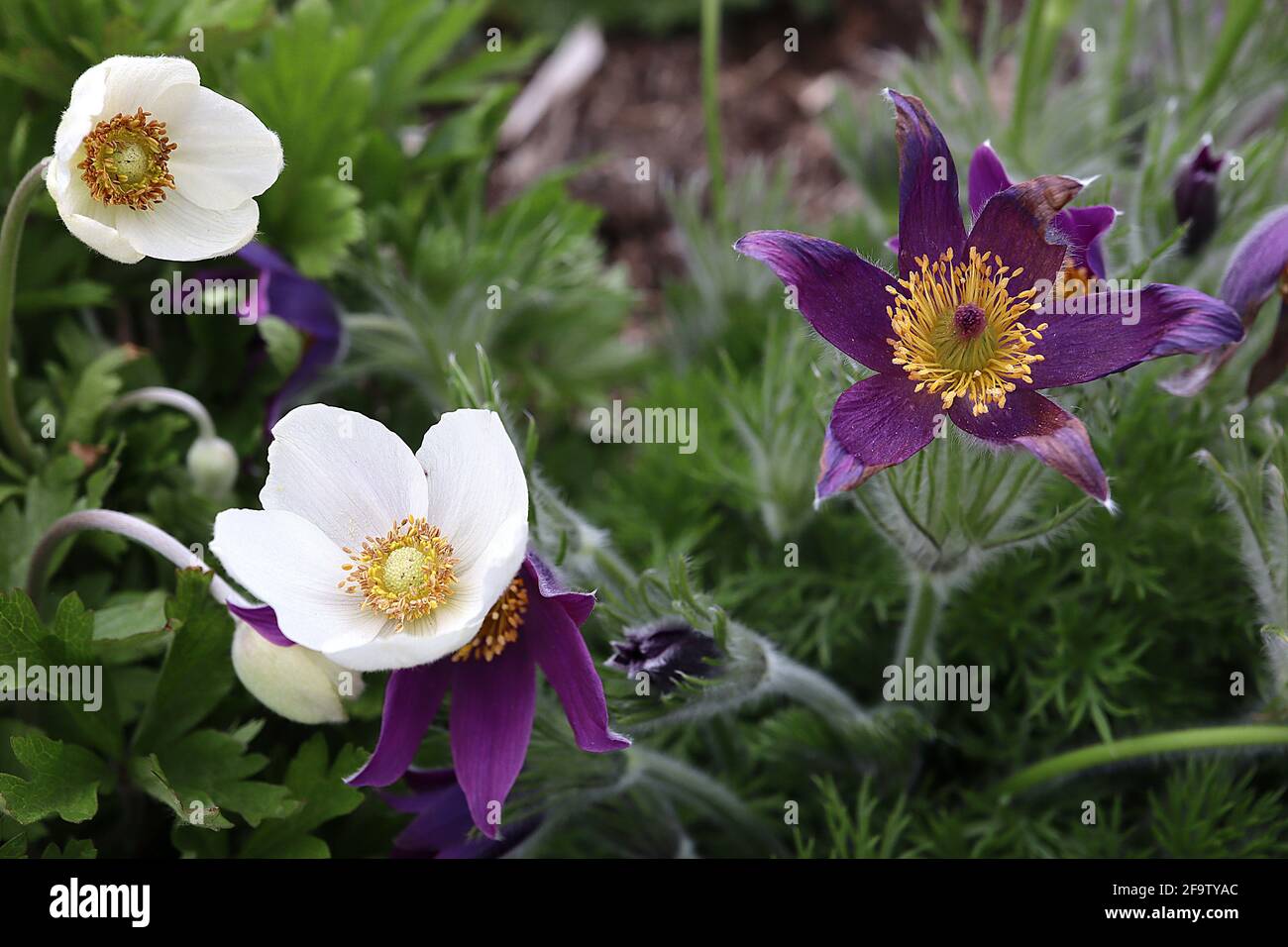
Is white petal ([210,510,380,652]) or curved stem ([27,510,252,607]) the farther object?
curved stem ([27,510,252,607])

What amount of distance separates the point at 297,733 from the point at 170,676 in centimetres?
21

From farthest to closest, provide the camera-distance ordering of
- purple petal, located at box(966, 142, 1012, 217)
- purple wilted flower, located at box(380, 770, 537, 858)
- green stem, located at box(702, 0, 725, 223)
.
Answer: green stem, located at box(702, 0, 725, 223) < purple wilted flower, located at box(380, 770, 537, 858) < purple petal, located at box(966, 142, 1012, 217)

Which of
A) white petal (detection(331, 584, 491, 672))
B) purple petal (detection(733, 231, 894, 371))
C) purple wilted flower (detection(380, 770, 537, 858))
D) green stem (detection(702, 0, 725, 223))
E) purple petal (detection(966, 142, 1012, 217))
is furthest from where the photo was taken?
green stem (detection(702, 0, 725, 223))

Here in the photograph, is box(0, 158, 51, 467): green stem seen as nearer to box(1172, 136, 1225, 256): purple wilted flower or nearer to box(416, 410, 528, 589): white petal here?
box(416, 410, 528, 589): white petal

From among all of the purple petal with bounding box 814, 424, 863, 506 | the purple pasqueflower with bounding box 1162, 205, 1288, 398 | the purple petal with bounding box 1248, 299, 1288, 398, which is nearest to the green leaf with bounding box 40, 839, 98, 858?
the purple petal with bounding box 814, 424, 863, 506

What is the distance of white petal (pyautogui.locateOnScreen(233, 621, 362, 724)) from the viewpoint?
98cm

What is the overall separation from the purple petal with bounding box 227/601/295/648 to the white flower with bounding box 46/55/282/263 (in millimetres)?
291

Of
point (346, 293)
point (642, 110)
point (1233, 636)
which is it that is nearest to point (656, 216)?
point (642, 110)

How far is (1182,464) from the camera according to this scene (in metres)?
1.35

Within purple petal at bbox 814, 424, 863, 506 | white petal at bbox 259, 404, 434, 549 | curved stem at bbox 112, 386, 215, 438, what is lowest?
purple petal at bbox 814, 424, 863, 506

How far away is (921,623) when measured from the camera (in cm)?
127

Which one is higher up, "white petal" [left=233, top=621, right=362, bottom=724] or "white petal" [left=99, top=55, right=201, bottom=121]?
"white petal" [left=99, top=55, right=201, bottom=121]

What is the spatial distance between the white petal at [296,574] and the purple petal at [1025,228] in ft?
1.97
